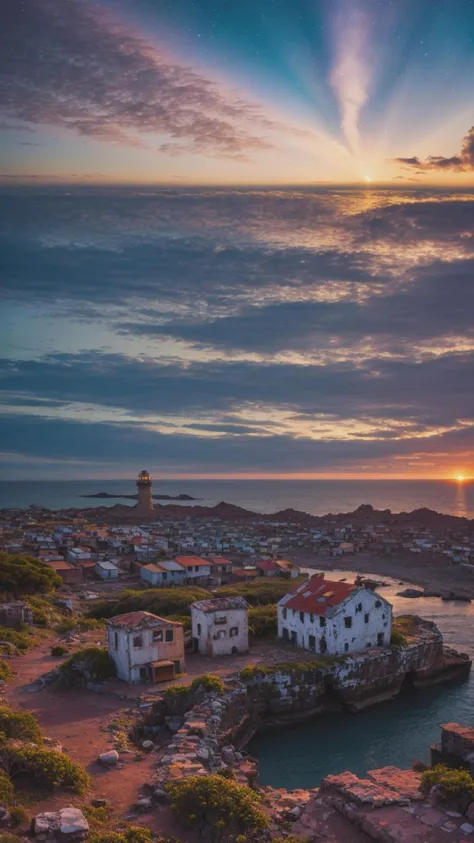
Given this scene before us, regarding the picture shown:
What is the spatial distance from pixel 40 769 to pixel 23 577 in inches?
1586

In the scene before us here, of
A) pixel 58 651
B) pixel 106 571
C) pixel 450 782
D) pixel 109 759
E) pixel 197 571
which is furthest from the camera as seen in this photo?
Answer: pixel 106 571

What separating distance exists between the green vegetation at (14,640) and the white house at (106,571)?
38.8 m

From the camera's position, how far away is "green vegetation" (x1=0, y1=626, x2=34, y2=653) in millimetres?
45000

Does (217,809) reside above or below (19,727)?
below

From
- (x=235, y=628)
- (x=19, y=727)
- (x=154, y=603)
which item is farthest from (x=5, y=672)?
(x=154, y=603)

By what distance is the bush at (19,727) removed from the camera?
2712 centimetres

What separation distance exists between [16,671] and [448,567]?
71.5 m

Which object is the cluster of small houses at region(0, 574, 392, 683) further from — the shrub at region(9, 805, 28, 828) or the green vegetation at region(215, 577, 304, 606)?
the shrub at region(9, 805, 28, 828)

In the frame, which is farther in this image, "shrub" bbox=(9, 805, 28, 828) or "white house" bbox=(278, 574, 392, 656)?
"white house" bbox=(278, 574, 392, 656)

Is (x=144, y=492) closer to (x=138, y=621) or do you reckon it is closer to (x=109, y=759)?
(x=138, y=621)

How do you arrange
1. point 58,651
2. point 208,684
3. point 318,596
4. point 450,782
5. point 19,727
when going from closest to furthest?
point 450,782 → point 19,727 → point 208,684 → point 58,651 → point 318,596

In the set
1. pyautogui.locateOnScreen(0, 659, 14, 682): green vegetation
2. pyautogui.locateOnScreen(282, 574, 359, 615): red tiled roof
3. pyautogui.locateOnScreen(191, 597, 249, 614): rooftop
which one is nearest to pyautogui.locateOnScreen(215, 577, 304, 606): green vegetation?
pyautogui.locateOnScreen(282, 574, 359, 615): red tiled roof

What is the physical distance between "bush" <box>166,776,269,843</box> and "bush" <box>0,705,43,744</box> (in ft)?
23.1

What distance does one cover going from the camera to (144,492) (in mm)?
171125
